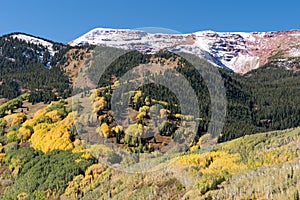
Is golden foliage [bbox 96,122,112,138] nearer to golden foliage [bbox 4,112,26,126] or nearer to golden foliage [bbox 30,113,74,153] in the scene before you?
golden foliage [bbox 30,113,74,153]

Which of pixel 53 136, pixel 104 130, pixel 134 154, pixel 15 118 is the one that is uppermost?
pixel 15 118

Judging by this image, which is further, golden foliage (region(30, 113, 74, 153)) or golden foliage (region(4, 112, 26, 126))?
golden foliage (region(4, 112, 26, 126))

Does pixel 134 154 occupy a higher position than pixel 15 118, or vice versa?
pixel 15 118

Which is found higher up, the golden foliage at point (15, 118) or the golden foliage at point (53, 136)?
the golden foliage at point (15, 118)

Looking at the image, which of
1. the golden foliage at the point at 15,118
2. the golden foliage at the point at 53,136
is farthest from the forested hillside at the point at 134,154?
the golden foliage at the point at 15,118

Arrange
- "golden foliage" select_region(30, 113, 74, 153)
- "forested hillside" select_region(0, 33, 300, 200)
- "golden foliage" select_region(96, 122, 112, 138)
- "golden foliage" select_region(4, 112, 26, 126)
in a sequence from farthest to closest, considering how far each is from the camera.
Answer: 1. "golden foliage" select_region(4, 112, 26, 126)
2. "golden foliage" select_region(96, 122, 112, 138)
3. "golden foliage" select_region(30, 113, 74, 153)
4. "forested hillside" select_region(0, 33, 300, 200)

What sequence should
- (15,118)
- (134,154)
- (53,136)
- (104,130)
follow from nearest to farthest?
(134,154) → (104,130) → (53,136) → (15,118)

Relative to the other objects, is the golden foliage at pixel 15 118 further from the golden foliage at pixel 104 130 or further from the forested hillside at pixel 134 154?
the golden foliage at pixel 104 130

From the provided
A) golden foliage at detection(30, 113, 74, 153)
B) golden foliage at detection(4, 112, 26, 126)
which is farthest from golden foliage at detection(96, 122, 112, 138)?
golden foliage at detection(4, 112, 26, 126)

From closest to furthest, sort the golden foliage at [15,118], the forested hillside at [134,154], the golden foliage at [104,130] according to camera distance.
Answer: the forested hillside at [134,154]
the golden foliage at [104,130]
the golden foliage at [15,118]

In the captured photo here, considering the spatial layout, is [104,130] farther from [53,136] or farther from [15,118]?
[15,118]

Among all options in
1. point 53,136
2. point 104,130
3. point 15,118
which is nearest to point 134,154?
point 104,130
